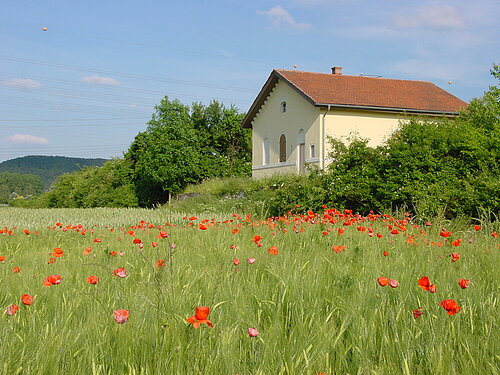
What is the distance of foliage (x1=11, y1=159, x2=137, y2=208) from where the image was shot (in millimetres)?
33812

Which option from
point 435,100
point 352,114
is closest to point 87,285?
point 352,114

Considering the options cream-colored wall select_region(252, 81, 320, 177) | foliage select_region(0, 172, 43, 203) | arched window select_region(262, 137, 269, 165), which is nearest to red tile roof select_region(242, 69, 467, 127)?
cream-colored wall select_region(252, 81, 320, 177)

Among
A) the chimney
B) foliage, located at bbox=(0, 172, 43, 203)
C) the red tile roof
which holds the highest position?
the chimney

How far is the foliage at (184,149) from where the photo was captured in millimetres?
30625

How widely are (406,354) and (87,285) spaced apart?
2.10 meters

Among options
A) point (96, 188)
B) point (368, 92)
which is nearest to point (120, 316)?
point (368, 92)

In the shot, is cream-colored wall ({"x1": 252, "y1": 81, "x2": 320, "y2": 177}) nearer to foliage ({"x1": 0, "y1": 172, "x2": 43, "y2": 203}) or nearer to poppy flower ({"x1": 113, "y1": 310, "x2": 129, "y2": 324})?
poppy flower ({"x1": 113, "y1": 310, "x2": 129, "y2": 324})

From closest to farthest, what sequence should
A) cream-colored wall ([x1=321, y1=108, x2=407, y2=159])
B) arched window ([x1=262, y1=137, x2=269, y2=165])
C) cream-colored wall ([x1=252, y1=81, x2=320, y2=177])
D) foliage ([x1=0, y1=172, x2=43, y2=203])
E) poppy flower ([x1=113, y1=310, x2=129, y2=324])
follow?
poppy flower ([x1=113, y1=310, x2=129, y2=324]) → cream-colored wall ([x1=321, y1=108, x2=407, y2=159]) → cream-colored wall ([x1=252, y1=81, x2=320, y2=177]) → arched window ([x1=262, y1=137, x2=269, y2=165]) → foliage ([x1=0, y1=172, x2=43, y2=203])

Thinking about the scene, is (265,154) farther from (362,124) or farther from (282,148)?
(362,124)

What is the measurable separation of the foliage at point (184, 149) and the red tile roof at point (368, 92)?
5.71 m

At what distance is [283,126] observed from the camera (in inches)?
1132

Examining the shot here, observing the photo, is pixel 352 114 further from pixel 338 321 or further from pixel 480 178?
pixel 338 321

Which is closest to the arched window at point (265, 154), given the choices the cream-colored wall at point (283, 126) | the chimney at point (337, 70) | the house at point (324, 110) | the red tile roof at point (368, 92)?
the house at point (324, 110)

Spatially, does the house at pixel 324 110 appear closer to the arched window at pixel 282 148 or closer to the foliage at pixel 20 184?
the arched window at pixel 282 148
